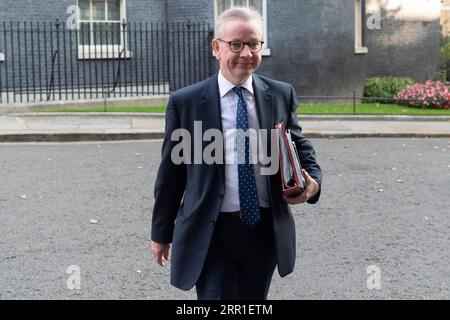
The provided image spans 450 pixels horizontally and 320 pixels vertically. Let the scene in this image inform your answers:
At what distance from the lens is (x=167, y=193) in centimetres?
358

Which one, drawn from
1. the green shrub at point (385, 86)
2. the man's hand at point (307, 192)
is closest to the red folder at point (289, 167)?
the man's hand at point (307, 192)

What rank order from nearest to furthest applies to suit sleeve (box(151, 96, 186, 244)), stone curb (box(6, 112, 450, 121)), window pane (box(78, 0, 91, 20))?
1. suit sleeve (box(151, 96, 186, 244))
2. stone curb (box(6, 112, 450, 121))
3. window pane (box(78, 0, 91, 20))

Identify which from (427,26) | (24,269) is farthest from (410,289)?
(427,26)

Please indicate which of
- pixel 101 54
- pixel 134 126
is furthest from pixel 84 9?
pixel 134 126

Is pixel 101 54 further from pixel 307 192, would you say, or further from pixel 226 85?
pixel 307 192

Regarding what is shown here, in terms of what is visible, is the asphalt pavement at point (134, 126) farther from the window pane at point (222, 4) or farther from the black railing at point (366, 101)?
the window pane at point (222, 4)

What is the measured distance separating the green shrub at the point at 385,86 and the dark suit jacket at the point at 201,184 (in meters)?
17.8

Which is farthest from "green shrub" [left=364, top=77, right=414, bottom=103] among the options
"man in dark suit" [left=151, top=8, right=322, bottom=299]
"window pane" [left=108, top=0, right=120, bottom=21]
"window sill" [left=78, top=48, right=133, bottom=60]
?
"man in dark suit" [left=151, top=8, right=322, bottom=299]

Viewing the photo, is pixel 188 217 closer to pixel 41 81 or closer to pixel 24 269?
pixel 24 269

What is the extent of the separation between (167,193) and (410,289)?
2.65 meters

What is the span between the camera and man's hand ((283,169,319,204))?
10.8ft

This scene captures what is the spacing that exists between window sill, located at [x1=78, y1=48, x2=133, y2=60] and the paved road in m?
7.70

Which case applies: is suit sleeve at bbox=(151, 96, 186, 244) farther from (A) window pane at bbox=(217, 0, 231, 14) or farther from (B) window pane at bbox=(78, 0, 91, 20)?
(A) window pane at bbox=(217, 0, 231, 14)

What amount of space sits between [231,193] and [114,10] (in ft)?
57.0
